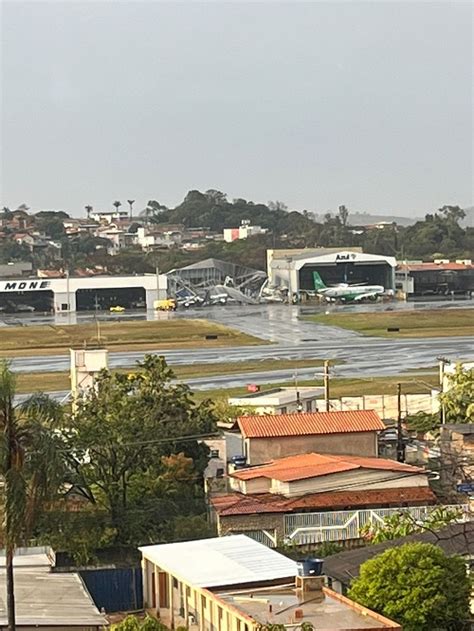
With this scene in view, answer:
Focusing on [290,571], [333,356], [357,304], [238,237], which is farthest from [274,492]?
[238,237]

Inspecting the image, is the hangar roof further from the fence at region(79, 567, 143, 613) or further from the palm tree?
the palm tree

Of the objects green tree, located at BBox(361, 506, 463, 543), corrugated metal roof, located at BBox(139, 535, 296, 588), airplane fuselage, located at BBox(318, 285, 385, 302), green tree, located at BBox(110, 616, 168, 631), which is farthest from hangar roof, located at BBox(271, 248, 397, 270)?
green tree, located at BBox(110, 616, 168, 631)

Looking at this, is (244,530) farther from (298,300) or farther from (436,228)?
(436,228)

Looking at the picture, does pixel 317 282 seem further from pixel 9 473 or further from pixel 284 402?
pixel 9 473

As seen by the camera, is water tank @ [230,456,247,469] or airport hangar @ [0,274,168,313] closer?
water tank @ [230,456,247,469]

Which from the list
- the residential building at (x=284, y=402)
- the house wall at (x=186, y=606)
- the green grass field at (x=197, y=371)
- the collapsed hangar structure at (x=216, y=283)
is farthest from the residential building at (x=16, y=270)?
the house wall at (x=186, y=606)

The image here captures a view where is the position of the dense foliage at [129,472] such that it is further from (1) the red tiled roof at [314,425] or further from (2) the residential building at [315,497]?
(1) the red tiled roof at [314,425]

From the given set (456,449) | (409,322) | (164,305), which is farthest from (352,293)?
(456,449)
